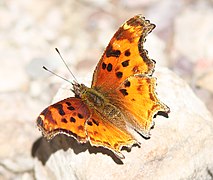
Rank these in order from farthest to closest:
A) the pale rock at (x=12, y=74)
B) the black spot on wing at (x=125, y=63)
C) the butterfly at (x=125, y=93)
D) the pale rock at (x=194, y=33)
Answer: the pale rock at (x=194, y=33)
the pale rock at (x=12, y=74)
the black spot on wing at (x=125, y=63)
the butterfly at (x=125, y=93)

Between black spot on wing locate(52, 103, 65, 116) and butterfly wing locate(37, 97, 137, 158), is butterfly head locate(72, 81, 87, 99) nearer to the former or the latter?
butterfly wing locate(37, 97, 137, 158)

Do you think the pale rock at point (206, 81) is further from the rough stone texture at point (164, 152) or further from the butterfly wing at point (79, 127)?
the butterfly wing at point (79, 127)

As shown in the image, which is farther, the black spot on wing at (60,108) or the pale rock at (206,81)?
the pale rock at (206,81)

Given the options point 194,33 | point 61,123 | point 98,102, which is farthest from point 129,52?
point 194,33

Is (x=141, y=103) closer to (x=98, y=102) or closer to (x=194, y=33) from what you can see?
(x=98, y=102)

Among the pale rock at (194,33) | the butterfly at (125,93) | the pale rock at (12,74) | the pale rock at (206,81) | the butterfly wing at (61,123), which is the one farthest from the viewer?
the pale rock at (194,33)

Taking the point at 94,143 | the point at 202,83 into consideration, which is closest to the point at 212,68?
the point at 202,83

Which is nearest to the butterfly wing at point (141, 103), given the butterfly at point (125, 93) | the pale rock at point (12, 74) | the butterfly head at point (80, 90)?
the butterfly at point (125, 93)

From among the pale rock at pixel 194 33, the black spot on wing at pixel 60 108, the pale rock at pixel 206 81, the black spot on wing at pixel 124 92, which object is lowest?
the black spot on wing at pixel 60 108
